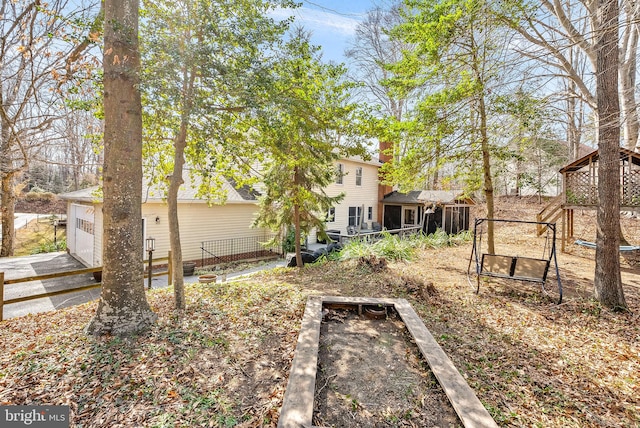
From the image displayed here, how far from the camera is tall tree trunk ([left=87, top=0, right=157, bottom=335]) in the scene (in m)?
4.06

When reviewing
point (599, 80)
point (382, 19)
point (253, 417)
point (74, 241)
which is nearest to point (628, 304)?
point (599, 80)

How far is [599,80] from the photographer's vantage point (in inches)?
212

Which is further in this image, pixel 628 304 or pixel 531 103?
pixel 531 103

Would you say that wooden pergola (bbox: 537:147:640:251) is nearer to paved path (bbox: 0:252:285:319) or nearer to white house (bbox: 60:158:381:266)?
white house (bbox: 60:158:381:266)

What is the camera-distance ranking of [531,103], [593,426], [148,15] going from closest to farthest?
[593,426] → [148,15] → [531,103]

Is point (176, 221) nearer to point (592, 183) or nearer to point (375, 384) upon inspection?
point (375, 384)

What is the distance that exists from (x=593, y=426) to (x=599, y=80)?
5.70 meters

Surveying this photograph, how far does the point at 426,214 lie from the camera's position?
64.5ft

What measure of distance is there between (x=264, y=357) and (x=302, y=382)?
0.85m

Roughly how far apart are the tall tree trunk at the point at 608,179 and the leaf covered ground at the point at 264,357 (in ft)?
1.54

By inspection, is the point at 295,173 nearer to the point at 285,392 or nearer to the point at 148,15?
the point at 148,15

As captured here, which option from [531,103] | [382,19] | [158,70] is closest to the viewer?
[158,70]

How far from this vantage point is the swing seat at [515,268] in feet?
20.0

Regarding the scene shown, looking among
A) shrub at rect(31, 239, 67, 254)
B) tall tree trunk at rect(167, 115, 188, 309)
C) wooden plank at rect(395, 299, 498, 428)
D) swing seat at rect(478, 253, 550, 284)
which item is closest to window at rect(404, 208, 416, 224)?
swing seat at rect(478, 253, 550, 284)
